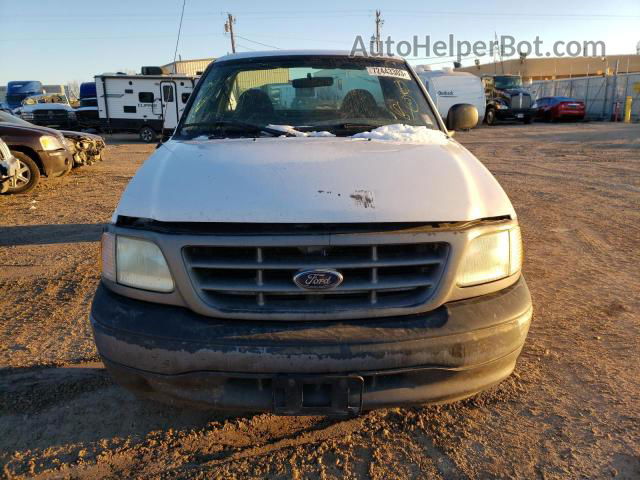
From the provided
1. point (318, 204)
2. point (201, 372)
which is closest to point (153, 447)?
point (201, 372)

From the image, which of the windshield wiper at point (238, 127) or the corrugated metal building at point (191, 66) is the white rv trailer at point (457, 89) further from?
the windshield wiper at point (238, 127)

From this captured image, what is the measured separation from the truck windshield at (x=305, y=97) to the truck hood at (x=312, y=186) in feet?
2.03

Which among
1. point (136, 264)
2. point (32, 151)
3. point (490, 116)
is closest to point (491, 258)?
point (136, 264)

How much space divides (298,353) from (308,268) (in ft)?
1.12

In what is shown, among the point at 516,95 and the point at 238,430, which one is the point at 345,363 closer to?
the point at 238,430

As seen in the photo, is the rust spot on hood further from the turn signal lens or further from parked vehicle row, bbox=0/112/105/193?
parked vehicle row, bbox=0/112/105/193

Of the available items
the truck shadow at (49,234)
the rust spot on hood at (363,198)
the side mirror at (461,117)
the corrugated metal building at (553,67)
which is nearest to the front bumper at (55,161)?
the truck shadow at (49,234)

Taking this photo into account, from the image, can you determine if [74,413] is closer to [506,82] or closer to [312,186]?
[312,186]

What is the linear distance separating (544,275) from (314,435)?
315cm

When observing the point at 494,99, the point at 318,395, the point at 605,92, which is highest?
the point at 605,92

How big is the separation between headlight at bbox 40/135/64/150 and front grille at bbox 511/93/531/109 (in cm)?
2356

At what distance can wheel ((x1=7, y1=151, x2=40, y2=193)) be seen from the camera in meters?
8.80

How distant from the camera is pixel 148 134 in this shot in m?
20.3

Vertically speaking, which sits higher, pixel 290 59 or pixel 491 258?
pixel 290 59
